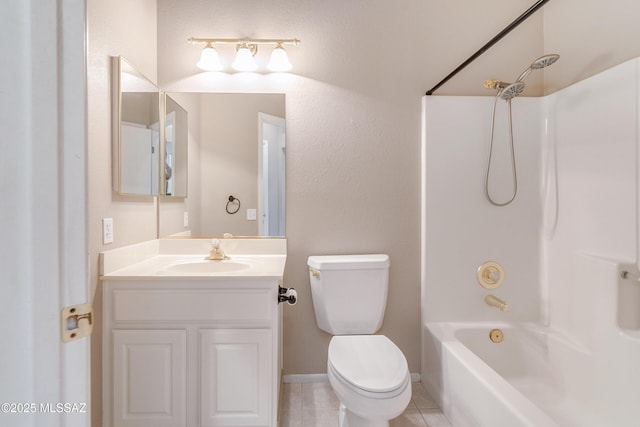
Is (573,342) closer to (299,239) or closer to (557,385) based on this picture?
(557,385)

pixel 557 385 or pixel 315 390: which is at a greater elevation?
pixel 557 385

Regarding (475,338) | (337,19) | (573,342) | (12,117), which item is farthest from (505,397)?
(337,19)

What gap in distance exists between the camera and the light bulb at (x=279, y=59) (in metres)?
1.87

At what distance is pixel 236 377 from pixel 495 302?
56.8 inches

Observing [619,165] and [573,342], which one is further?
[573,342]

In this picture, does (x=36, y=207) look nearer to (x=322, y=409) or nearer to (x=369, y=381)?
(x=369, y=381)

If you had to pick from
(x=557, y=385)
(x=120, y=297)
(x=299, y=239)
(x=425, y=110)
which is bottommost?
(x=557, y=385)

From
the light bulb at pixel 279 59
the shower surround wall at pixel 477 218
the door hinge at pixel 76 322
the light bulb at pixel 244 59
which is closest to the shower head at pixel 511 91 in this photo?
the shower surround wall at pixel 477 218

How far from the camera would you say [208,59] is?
1864mm

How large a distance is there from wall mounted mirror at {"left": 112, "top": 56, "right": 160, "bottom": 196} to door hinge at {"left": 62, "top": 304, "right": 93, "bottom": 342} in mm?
1133

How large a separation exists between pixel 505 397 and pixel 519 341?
2.43 feet

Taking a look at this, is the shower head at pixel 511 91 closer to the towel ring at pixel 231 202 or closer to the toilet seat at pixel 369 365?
the toilet seat at pixel 369 365

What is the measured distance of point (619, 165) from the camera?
1.50 metres

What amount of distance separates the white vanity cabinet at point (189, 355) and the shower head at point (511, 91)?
1645 mm
